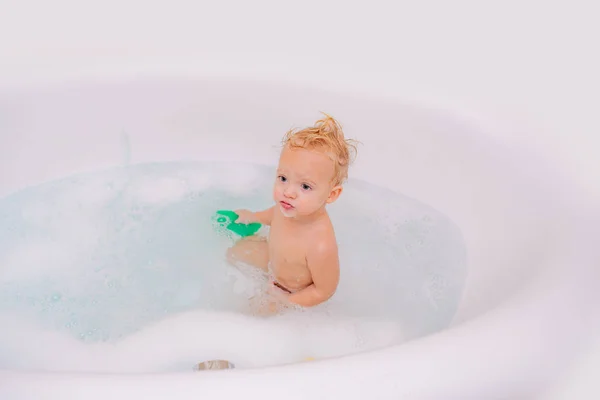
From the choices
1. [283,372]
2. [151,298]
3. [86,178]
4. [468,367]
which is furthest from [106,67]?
[468,367]

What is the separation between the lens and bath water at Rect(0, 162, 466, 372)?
4.21ft

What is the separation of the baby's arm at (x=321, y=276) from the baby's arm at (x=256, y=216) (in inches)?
8.3

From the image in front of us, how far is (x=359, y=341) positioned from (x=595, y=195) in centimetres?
52

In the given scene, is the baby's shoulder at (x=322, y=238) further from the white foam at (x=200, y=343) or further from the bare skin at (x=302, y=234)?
the white foam at (x=200, y=343)

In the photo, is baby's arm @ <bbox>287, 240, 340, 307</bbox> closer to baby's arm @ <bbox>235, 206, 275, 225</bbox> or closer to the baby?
the baby

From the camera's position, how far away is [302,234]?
1252 millimetres

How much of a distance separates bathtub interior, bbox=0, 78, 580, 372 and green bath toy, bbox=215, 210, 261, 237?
0.22 m

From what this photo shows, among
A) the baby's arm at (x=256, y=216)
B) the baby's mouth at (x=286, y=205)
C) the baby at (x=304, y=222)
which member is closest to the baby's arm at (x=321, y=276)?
the baby at (x=304, y=222)

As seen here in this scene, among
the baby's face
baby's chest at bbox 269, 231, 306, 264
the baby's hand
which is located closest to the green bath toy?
the baby's hand

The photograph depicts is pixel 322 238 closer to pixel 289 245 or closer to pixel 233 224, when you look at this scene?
pixel 289 245

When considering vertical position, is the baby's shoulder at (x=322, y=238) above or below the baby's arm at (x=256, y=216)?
above

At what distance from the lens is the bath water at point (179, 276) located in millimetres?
1284

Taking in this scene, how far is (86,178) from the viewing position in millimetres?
1687

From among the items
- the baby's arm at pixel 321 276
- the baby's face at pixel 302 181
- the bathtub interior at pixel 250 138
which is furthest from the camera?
the bathtub interior at pixel 250 138
